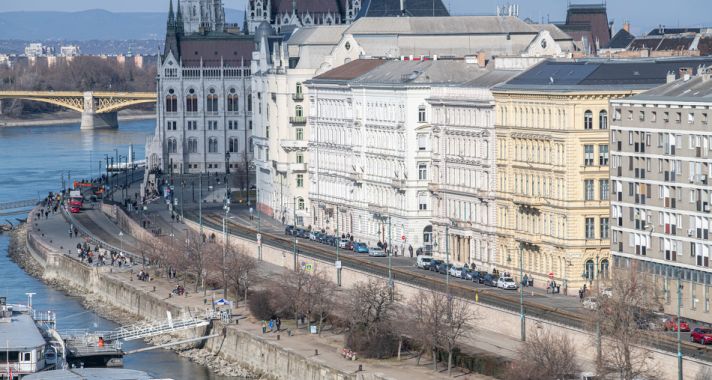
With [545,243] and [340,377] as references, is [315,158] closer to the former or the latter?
[545,243]

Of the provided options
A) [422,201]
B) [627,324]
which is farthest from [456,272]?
[627,324]

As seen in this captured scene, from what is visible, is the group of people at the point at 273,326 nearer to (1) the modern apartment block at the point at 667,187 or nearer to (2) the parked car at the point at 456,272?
(2) the parked car at the point at 456,272

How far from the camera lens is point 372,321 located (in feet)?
249

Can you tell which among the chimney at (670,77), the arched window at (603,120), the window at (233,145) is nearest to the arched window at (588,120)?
the arched window at (603,120)

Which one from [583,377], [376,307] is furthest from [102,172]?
[583,377]

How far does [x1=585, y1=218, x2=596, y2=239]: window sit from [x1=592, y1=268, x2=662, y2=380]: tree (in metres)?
9.68

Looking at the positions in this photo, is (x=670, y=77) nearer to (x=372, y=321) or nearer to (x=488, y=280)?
(x=488, y=280)

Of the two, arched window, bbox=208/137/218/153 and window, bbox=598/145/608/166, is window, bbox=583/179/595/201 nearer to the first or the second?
window, bbox=598/145/608/166

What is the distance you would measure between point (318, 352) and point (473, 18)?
159 feet

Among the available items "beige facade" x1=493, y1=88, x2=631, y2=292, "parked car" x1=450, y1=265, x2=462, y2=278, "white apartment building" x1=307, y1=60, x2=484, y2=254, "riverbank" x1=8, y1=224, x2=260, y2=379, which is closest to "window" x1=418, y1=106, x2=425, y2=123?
"white apartment building" x1=307, y1=60, x2=484, y2=254

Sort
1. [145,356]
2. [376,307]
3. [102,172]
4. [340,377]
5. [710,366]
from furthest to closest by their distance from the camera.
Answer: [102,172]
[145,356]
[376,307]
[340,377]
[710,366]

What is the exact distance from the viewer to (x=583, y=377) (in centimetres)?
6412

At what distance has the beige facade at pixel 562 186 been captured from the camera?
8350 centimetres

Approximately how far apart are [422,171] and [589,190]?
56.9 ft
